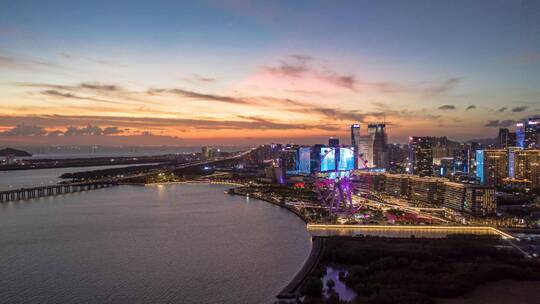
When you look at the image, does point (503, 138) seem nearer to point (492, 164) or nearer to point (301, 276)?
point (492, 164)

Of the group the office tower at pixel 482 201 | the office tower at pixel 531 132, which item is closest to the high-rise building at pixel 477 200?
the office tower at pixel 482 201

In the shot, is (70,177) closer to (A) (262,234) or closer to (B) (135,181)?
(B) (135,181)

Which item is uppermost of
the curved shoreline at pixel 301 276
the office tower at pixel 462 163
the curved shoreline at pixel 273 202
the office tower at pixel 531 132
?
the office tower at pixel 531 132

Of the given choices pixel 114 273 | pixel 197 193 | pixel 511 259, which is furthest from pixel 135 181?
pixel 511 259

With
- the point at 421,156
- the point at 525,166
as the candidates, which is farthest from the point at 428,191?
the point at 421,156

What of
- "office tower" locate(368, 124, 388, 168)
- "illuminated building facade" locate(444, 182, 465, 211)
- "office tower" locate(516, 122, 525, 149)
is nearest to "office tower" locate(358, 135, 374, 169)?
"office tower" locate(368, 124, 388, 168)

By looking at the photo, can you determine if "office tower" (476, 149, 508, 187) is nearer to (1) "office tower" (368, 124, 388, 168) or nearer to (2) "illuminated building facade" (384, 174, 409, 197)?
(2) "illuminated building facade" (384, 174, 409, 197)

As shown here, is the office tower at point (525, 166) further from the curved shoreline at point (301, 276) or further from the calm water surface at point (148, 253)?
the curved shoreline at point (301, 276)
